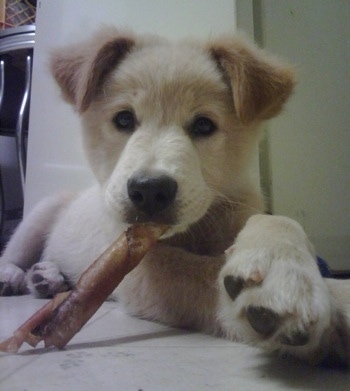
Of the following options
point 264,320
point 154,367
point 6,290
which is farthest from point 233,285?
point 6,290

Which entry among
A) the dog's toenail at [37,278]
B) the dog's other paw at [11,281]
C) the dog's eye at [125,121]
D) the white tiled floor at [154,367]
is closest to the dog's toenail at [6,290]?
the dog's other paw at [11,281]

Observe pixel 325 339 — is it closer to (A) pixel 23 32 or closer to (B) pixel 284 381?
Result: (B) pixel 284 381

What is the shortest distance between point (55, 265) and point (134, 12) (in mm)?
1504

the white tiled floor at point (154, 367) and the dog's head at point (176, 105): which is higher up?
the dog's head at point (176, 105)

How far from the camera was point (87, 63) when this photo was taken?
1.87m

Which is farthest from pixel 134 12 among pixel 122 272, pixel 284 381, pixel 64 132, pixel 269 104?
pixel 284 381

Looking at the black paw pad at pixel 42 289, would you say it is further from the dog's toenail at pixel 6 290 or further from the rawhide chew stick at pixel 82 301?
the rawhide chew stick at pixel 82 301

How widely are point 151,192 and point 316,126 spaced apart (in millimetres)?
1974

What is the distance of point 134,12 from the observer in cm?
282

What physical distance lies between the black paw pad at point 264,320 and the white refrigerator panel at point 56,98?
2.01 meters

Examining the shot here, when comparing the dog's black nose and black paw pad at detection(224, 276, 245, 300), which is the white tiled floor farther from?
the dog's black nose

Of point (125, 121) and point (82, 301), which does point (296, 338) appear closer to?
point (82, 301)

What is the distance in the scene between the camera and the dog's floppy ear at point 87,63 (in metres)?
1.86

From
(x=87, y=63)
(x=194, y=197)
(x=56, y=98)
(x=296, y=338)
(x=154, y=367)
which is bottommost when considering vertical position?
(x=154, y=367)
